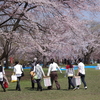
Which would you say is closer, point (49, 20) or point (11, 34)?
point (11, 34)

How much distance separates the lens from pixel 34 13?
21312 mm

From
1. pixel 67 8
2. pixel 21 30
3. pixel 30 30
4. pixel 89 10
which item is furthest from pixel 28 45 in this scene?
pixel 89 10

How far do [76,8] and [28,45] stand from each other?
15.5 feet

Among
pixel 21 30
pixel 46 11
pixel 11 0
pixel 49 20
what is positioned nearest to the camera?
pixel 11 0

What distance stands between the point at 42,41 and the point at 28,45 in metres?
1.86

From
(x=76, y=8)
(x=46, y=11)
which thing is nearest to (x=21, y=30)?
(x=46, y=11)

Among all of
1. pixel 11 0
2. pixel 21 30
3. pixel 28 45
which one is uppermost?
pixel 11 0

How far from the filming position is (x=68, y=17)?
19.8 m

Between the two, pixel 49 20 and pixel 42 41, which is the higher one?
pixel 49 20

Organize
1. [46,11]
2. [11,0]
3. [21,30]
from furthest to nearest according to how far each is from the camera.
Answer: [21,30], [46,11], [11,0]

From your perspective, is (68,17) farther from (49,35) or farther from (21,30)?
(21,30)

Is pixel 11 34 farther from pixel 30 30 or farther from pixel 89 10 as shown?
pixel 89 10

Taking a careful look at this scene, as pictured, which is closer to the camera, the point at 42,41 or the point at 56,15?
the point at 56,15

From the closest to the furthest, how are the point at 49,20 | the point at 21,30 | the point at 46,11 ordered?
the point at 46,11 < the point at 49,20 < the point at 21,30
